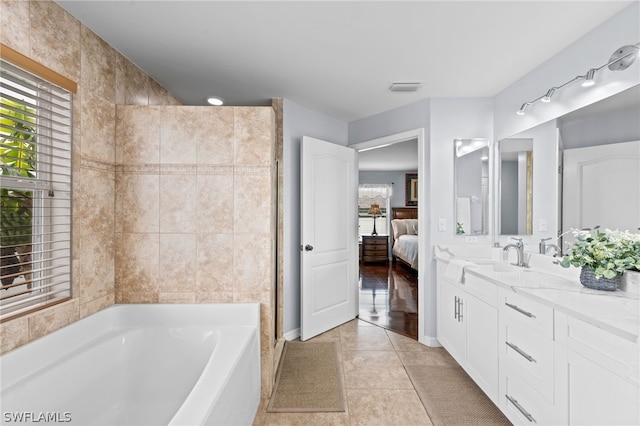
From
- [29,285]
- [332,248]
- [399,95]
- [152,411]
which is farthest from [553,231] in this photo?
[29,285]

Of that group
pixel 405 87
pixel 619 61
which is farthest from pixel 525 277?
pixel 405 87

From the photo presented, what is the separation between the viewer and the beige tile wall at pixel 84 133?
4.77 ft

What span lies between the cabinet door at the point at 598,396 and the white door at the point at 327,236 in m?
2.09

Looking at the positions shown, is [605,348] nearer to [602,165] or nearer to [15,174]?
[602,165]

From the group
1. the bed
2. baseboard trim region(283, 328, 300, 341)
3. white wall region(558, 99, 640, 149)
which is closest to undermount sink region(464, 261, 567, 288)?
white wall region(558, 99, 640, 149)

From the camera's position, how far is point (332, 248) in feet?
10.8

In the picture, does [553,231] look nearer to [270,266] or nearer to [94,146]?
[270,266]

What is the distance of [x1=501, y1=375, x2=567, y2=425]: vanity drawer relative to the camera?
1.44 meters

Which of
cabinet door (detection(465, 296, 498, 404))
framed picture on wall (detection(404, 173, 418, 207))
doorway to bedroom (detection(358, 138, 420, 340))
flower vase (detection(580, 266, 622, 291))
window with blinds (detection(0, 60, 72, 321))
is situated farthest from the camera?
framed picture on wall (detection(404, 173, 418, 207))

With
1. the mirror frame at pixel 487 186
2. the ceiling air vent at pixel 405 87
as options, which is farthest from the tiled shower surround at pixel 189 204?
the mirror frame at pixel 487 186

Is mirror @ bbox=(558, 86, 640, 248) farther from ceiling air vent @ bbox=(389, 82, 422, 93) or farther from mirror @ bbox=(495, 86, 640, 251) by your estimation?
ceiling air vent @ bbox=(389, 82, 422, 93)

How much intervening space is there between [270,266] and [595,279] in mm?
1829

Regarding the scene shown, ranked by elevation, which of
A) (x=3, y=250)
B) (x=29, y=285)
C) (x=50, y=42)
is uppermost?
(x=50, y=42)

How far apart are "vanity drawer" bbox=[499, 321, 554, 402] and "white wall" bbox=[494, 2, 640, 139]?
1.39m
